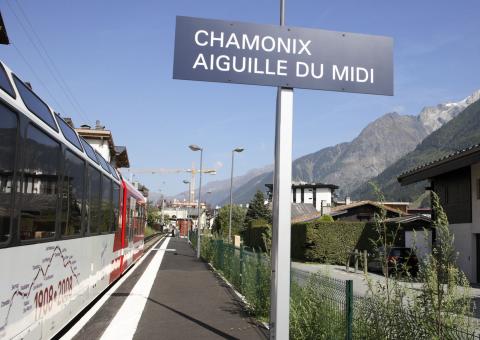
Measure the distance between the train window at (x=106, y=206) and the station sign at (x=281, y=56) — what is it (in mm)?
6157

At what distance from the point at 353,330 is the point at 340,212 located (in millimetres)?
46368

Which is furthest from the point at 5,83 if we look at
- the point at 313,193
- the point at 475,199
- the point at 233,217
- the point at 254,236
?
the point at 313,193

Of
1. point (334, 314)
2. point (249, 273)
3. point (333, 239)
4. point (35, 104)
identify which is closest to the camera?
point (35, 104)

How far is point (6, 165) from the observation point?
4.40 m

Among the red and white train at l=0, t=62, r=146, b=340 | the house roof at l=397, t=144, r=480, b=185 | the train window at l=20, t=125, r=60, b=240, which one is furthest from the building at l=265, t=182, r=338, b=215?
the train window at l=20, t=125, r=60, b=240

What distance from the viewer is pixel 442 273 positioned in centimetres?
445

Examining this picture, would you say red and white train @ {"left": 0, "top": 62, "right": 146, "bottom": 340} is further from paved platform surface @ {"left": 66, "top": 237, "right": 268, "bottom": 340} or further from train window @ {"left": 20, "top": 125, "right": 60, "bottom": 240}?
Answer: paved platform surface @ {"left": 66, "top": 237, "right": 268, "bottom": 340}

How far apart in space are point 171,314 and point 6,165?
6.00m

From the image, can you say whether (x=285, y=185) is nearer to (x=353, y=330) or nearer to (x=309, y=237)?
(x=353, y=330)

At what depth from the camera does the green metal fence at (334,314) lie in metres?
4.58

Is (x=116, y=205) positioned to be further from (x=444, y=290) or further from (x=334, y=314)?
(x=444, y=290)

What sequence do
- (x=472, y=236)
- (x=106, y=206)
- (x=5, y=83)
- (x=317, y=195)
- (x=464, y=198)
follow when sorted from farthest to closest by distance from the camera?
(x=317, y=195), (x=464, y=198), (x=472, y=236), (x=106, y=206), (x=5, y=83)

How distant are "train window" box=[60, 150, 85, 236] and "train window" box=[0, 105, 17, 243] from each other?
82.4 inches

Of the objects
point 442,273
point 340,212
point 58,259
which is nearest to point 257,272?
point 58,259
